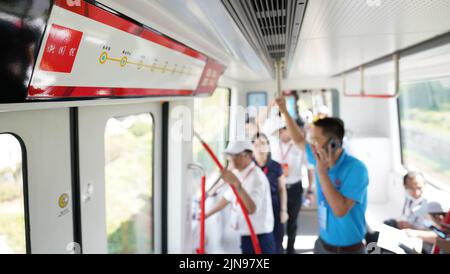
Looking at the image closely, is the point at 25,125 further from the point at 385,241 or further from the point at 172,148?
the point at 172,148

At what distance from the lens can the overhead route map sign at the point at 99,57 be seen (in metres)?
0.67

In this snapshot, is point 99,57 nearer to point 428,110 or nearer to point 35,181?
point 35,181

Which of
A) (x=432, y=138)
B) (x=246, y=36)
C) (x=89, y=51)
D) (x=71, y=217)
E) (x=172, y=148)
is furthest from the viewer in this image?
(x=432, y=138)

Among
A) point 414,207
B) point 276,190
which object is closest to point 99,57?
point 414,207

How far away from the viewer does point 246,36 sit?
1.09 metres

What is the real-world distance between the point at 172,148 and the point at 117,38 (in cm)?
147

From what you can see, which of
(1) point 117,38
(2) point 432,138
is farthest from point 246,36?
(2) point 432,138

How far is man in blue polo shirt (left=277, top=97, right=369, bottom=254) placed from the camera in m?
1.59

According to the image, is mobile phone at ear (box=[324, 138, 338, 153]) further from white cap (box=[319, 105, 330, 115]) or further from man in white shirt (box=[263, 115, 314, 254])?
white cap (box=[319, 105, 330, 115])

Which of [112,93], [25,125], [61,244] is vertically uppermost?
[112,93]

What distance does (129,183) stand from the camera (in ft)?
6.01

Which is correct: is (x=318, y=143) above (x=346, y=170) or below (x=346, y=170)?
above

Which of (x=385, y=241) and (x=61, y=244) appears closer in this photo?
(x=385, y=241)

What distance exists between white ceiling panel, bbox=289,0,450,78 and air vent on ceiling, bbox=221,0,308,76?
53 mm
